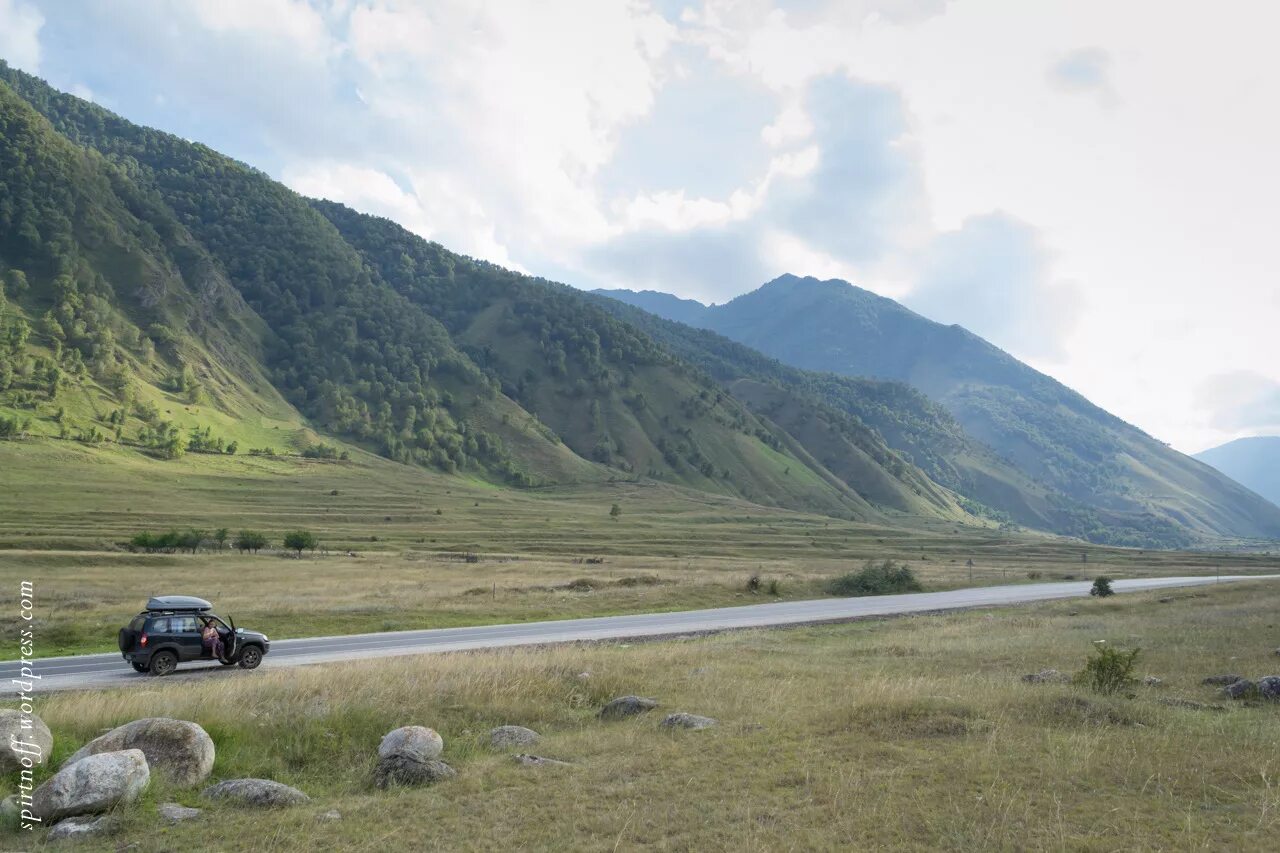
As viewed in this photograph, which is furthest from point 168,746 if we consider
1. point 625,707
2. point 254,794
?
point 625,707

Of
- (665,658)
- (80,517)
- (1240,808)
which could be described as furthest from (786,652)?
(80,517)

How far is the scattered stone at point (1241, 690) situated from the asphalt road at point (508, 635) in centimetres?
2047

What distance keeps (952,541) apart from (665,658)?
144395 mm

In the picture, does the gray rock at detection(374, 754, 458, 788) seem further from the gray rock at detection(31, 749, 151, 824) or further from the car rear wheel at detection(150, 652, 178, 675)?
the car rear wheel at detection(150, 652, 178, 675)

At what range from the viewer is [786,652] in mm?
27000

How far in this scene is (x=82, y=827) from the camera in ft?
31.7

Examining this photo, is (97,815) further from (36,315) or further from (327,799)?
(36,315)

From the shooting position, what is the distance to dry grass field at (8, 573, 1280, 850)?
30.8 ft

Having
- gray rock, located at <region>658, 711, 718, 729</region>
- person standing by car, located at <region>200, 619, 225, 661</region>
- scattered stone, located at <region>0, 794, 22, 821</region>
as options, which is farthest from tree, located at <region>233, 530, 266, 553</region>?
gray rock, located at <region>658, 711, 718, 729</region>

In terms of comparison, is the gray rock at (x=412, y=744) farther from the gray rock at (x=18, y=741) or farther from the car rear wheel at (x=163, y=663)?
the car rear wheel at (x=163, y=663)

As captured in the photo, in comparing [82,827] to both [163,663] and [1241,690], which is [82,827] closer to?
[163,663]

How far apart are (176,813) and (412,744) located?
3.50 meters

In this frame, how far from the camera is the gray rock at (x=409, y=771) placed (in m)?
11.8

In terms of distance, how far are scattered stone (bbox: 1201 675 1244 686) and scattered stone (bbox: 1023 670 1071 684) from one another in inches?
127
